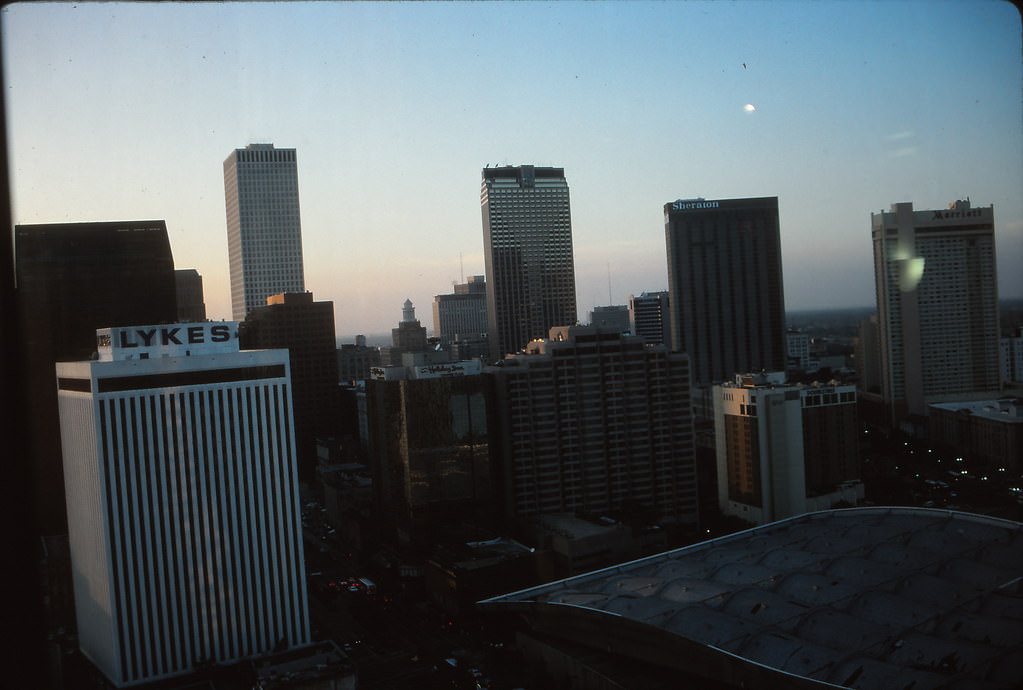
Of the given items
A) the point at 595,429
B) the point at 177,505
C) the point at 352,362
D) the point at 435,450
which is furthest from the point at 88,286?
Answer: the point at 595,429

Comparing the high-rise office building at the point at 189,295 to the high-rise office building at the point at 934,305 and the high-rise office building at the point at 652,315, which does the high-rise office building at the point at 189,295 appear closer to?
the high-rise office building at the point at 652,315

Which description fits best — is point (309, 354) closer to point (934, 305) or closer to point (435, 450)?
point (435, 450)

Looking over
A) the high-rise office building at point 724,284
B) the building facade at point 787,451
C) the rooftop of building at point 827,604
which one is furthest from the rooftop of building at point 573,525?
the high-rise office building at point 724,284

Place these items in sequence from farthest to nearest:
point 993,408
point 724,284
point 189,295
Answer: point 724,284, point 993,408, point 189,295

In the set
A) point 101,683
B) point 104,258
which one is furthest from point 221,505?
point 104,258

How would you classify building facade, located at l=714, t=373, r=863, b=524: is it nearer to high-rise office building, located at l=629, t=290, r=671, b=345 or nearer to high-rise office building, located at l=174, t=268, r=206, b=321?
high-rise office building, located at l=629, t=290, r=671, b=345

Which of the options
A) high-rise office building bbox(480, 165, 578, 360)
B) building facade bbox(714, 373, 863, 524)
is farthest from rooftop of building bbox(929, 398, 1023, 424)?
high-rise office building bbox(480, 165, 578, 360)
